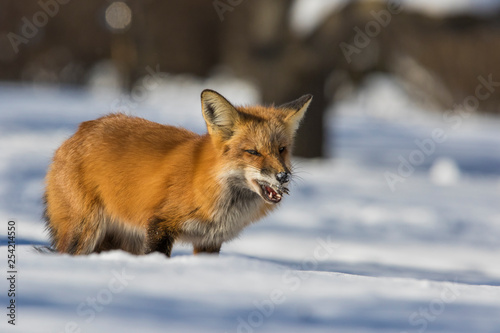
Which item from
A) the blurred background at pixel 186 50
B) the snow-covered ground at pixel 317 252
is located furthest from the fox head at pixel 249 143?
the blurred background at pixel 186 50

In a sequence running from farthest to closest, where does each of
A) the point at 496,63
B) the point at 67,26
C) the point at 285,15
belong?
the point at 67,26 < the point at 496,63 < the point at 285,15

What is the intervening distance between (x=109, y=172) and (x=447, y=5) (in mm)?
7502

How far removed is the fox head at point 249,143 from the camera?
12.5ft

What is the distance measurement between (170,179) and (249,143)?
1.80 ft

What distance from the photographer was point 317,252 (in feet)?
20.2

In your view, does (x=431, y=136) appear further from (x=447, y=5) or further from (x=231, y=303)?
(x=231, y=303)

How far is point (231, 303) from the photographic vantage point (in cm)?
276

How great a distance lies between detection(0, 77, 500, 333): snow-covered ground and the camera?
2.65 m

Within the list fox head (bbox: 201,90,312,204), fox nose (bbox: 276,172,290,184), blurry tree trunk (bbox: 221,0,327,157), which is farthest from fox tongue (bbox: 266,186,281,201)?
blurry tree trunk (bbox: 221,0,327,157)

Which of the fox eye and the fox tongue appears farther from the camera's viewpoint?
the fox eye

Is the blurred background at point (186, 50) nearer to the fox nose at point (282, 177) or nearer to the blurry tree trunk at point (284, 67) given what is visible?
the blurry tree trunk at point (284, 67)

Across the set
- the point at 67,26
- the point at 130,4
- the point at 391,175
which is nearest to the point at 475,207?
the point at 391,175

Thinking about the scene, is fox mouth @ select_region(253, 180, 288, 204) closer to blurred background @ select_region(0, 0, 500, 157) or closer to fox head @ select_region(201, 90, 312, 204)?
fox head @ select_region(201, 90, 312, 204)

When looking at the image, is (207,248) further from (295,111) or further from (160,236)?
(295,111)
